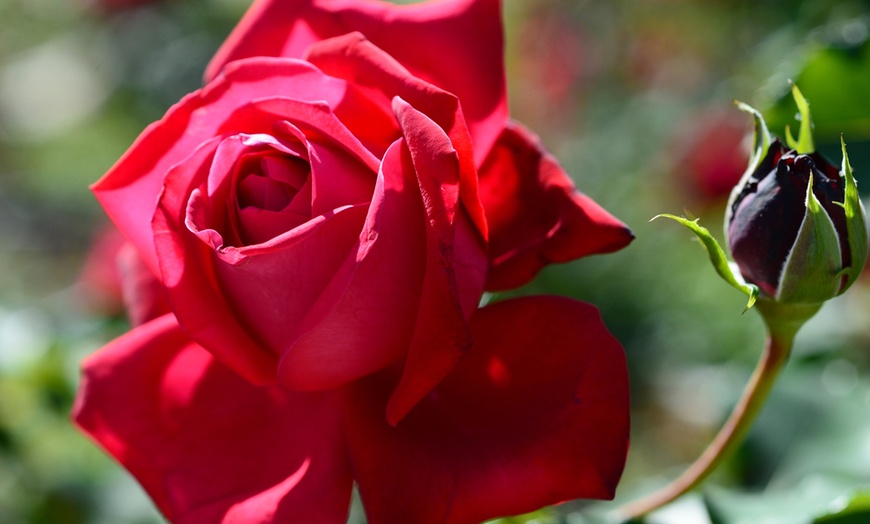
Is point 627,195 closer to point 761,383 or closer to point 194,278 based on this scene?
point 761,383

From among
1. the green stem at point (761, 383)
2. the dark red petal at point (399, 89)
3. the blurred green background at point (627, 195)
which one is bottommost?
the blurred green background at point (627, 195)

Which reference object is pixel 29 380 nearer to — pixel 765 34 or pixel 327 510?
pixel 327 510

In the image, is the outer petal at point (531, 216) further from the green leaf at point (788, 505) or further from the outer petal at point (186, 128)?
the green leaf at point (788, 505)

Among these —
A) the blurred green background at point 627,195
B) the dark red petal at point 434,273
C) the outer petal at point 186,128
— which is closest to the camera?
the dark red petal at point 434,273

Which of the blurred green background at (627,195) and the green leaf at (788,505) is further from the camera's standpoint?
the blurred green background at (627,195)

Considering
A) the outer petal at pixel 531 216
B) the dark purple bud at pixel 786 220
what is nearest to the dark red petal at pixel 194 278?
the outer petal at pixel 531 216

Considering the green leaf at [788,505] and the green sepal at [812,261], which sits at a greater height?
the green sepal at [812,261]

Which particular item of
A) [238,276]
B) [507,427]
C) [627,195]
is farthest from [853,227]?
[627,195]
